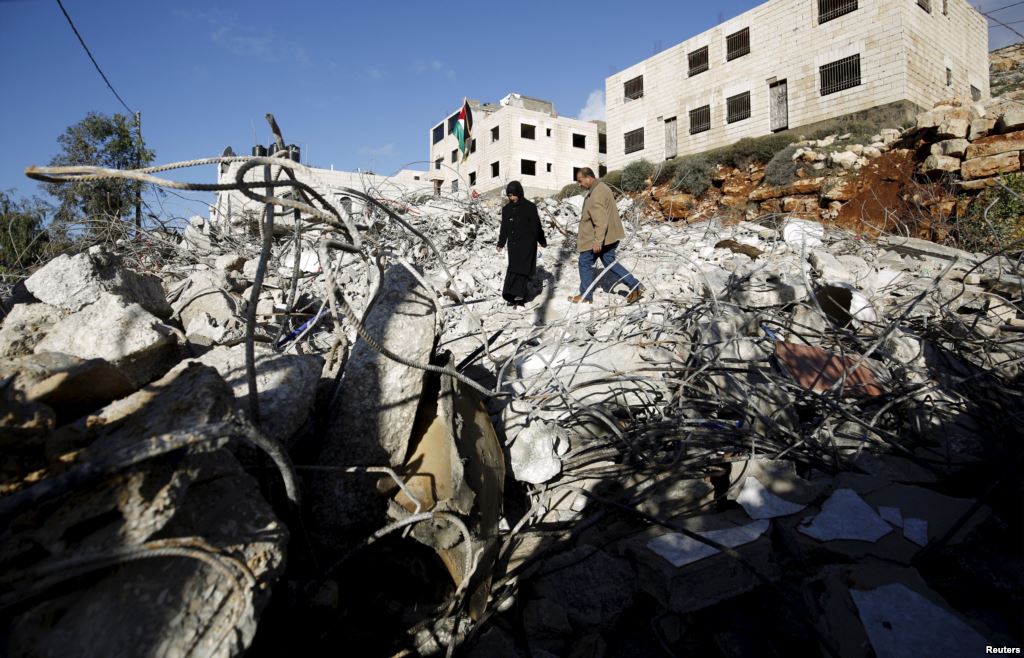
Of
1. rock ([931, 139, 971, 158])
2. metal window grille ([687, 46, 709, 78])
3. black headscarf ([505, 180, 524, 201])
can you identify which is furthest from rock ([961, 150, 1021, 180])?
metal window grille ([687, 46, 709, 78])

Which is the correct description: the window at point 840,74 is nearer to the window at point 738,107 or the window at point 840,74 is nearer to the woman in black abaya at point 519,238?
the window at point 738,107

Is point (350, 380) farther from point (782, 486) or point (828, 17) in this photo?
point (828, 17)

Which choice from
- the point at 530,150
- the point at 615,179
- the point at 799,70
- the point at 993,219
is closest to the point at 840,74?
the point at 799,70

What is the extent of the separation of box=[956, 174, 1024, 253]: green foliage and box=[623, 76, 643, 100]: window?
60.2 ft

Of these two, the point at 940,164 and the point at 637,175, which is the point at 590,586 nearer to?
the point at 940,164

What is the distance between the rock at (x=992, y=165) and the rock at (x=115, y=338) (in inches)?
522

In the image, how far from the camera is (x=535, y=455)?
2.45 metres

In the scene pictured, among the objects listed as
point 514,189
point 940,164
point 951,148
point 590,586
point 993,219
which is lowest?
point 590,586

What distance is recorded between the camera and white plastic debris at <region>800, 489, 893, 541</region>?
6.29 feet

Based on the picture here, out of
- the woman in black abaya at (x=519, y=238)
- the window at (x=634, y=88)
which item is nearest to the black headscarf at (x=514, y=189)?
the woman in black abaya at (x=519, y=238)

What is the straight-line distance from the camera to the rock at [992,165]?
935 cm

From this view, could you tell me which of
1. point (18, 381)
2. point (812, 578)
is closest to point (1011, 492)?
point (812, 578)

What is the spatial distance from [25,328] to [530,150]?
3143 centimetres

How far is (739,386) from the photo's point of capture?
2.72 m
